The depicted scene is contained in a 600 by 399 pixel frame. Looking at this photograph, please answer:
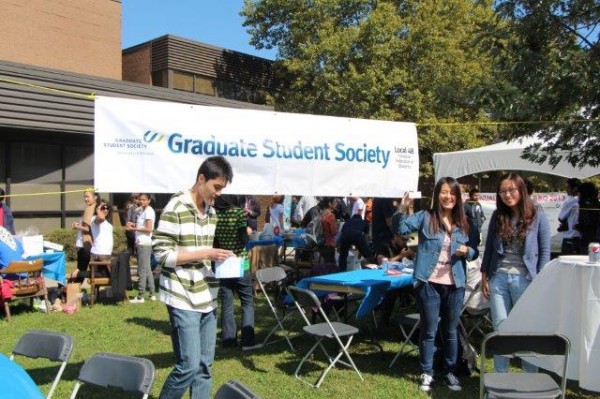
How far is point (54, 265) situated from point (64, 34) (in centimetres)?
1375

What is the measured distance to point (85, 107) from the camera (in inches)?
518

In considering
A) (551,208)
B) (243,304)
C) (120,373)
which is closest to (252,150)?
(243,304)

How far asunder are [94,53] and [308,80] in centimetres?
769

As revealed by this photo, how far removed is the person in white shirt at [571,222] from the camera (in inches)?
372

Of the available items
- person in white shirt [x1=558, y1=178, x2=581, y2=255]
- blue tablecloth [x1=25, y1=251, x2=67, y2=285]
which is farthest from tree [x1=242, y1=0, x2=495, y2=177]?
blue tablecloth [x1=25, y1=251, x2=67, y2=285]

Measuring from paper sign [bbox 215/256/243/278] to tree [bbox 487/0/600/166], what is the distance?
3.35 m

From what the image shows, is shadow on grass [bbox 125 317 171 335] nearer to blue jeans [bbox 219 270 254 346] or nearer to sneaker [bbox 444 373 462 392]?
blue jeans [bbox 219 270 254 346]

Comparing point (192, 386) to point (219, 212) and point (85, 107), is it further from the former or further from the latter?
point (85, 107)

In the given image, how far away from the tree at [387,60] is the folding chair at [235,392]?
56.8 ft

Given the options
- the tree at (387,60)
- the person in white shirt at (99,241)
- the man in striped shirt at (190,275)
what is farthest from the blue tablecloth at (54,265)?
the tree at (387,60)

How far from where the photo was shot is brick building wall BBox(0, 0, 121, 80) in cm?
1828

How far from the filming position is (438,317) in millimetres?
4688

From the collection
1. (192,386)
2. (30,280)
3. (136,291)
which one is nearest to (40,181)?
(136,291)

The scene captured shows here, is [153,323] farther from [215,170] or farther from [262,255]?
[215,170]
